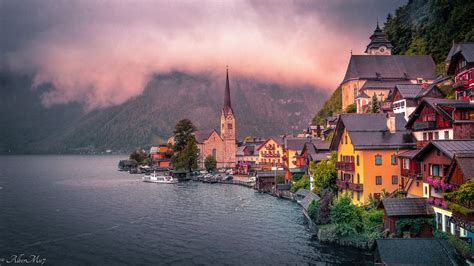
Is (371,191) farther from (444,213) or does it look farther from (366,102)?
(366,102)

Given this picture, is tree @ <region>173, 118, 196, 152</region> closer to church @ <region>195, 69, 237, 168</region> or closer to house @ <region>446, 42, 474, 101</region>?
church @ <region>195, 69, 237, 168</region>

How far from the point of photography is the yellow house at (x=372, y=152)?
53.3 metres

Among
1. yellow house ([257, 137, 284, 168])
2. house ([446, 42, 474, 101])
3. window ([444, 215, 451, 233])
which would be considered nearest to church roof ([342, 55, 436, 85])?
yellow house ([257, 137, 284, 168])

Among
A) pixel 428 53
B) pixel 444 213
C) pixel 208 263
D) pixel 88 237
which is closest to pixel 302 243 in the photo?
pixel 208 263

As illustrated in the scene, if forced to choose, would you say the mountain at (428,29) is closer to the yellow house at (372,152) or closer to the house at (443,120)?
the yellow house at (372,152)

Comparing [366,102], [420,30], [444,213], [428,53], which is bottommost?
[444,213]

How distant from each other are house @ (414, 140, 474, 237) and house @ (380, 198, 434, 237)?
96cm

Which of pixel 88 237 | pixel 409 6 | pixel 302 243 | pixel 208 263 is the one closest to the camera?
pixel 208 263

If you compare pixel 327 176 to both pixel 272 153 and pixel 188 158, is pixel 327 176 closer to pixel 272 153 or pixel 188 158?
pixel 272 153

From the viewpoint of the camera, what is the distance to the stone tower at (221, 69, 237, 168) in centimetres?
17888

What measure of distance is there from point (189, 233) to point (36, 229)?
20657mm

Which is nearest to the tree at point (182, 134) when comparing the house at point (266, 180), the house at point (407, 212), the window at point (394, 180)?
the house at point (266, 180)

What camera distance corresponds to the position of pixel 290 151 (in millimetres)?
106688

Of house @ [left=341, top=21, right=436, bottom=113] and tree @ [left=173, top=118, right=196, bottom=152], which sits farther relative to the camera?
tree @ [left=173, top=118, right=196, bottom=152]
